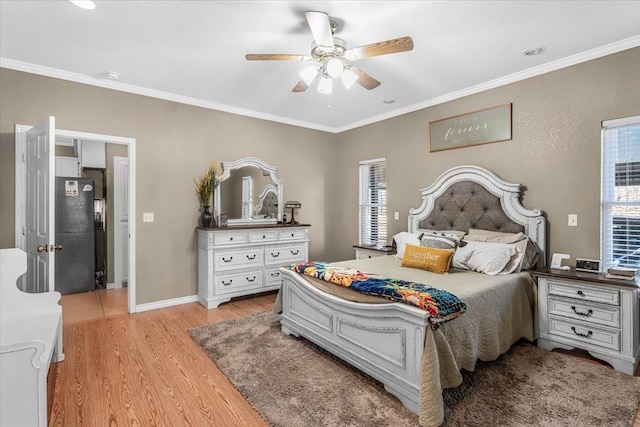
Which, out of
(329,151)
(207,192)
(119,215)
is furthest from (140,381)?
(329,151)

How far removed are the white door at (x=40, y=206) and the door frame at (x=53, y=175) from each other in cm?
6

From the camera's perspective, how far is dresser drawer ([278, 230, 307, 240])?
4.50 metres

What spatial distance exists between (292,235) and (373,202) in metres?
1.38

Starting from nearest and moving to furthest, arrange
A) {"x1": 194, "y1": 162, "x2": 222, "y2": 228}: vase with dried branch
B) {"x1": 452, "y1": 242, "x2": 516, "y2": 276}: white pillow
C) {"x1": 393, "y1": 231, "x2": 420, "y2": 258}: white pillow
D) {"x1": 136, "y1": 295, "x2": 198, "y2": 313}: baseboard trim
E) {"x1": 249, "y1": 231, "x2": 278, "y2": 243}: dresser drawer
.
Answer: {"x1": 452, "y1": 242, "x2": 516, "y2": 276}: white pillow → {"x1": 393, "y1": 231, "x2": 420, "y2": 258}: white pillow → {"x1": 136, "y1": 295, "x2": 198, "y2": 313}: baseboard trim → {"x1": 194, "y1": 162, "x2": 222, "y2": 228}: vase with dried branch → {"x1": 249, "y1": 231, "x2": 278, "y2": 243}: dresser drawer

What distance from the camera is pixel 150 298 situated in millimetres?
3826

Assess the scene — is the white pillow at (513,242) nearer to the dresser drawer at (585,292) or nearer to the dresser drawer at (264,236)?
the dresser drawer at (585,292)

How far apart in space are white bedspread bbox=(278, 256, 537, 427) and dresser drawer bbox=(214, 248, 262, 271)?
1.48 meters

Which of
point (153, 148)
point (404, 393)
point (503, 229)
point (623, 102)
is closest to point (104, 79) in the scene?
point (153, 148)

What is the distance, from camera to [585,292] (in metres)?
2.55

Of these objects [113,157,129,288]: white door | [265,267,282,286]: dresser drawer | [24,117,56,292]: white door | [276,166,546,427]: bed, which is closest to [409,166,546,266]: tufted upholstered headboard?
[276,166,546,427]: bed

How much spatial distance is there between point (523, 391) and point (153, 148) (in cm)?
422

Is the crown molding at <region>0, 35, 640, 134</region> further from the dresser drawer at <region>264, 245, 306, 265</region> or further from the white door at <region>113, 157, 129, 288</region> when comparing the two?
the dresser drawer at <region>264, 245, 306, 265</region>

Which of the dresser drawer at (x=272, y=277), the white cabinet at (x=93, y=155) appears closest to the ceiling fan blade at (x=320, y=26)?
the dresser drawer at (x=272, y=277)

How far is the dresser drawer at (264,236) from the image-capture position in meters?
4.21
